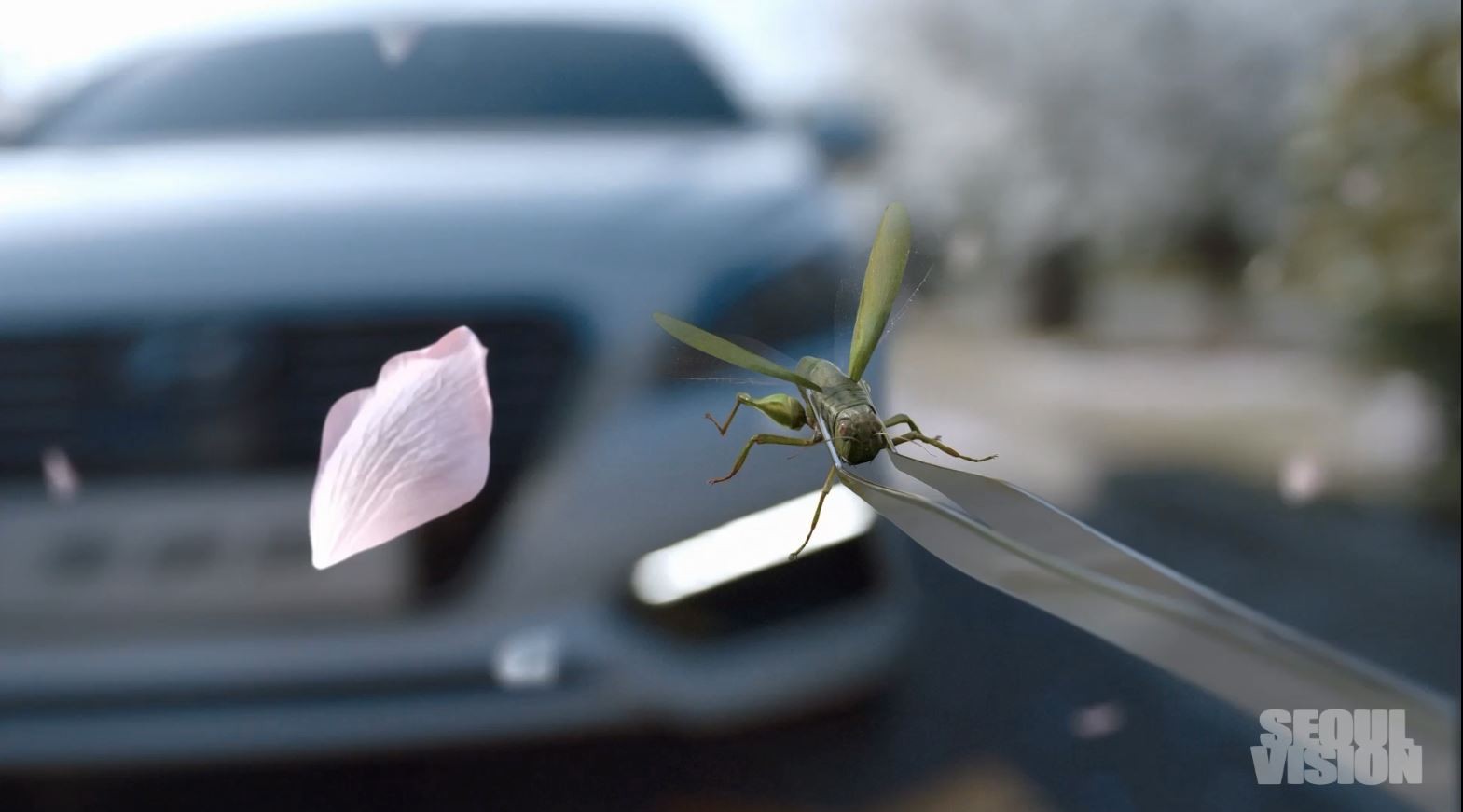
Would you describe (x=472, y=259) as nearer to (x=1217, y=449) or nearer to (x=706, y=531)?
(x=706, y=531)

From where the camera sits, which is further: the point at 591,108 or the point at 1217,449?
the point at 1217,449

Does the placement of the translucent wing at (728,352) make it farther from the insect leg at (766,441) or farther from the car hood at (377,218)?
the car hood at (377,218)

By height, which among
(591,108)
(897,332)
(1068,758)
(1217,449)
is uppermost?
(591,108)

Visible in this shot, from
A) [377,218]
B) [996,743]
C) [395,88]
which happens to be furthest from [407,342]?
[395,88]

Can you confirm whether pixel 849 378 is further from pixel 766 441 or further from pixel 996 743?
pixel 996 743

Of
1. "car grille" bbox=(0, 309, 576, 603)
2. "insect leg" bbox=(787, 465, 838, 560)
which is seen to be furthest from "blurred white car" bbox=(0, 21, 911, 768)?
"insect leg" bbox=(787, 465, 838, 560)

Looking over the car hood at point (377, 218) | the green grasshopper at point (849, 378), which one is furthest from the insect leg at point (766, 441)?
the car hood at point (377, 218)

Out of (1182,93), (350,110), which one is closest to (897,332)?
(350,110)
